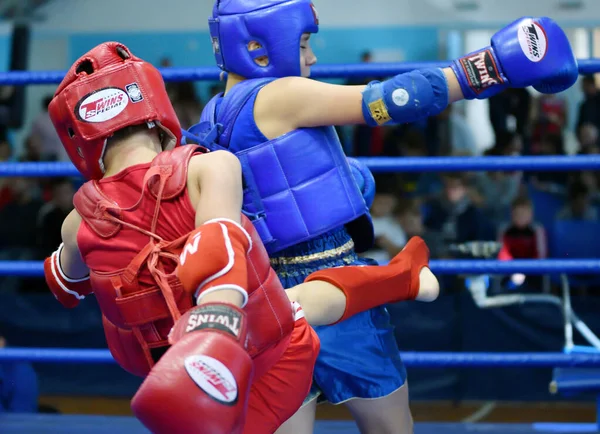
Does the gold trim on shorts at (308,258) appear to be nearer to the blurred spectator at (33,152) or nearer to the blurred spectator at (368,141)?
the blurred spectator at (368,141)

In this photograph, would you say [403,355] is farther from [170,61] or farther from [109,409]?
[170,61]

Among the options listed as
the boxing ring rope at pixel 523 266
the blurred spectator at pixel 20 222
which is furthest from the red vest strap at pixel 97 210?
the blurred spectator at pixel 20 222

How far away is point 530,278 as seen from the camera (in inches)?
201

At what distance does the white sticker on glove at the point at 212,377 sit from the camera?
4.55 ft

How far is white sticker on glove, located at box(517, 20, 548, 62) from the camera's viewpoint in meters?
1.91

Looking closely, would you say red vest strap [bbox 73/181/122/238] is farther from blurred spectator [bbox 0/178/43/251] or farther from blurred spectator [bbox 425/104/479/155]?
blurred spectator [bbox 425/104/479/155]

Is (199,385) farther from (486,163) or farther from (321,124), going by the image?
(486,163)

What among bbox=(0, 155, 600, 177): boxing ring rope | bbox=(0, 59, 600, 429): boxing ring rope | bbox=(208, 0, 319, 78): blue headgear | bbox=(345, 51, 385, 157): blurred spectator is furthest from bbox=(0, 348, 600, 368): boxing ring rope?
bbox=(345, 51, 385, 157): blurred spectator

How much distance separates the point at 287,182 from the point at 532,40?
1.95 ft

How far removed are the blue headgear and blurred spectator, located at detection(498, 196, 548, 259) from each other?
3.38 metres

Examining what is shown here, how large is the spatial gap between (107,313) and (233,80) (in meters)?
0.66

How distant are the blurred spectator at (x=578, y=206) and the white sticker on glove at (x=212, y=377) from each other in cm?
445

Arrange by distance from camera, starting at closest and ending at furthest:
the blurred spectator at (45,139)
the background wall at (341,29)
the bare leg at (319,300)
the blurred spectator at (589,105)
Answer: the bare leg at (319,300) → the blurred spectator at (589,105) → the blurred spectator at (45,139) → the background wall at (341,29)

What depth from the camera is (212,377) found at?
4.59ft
